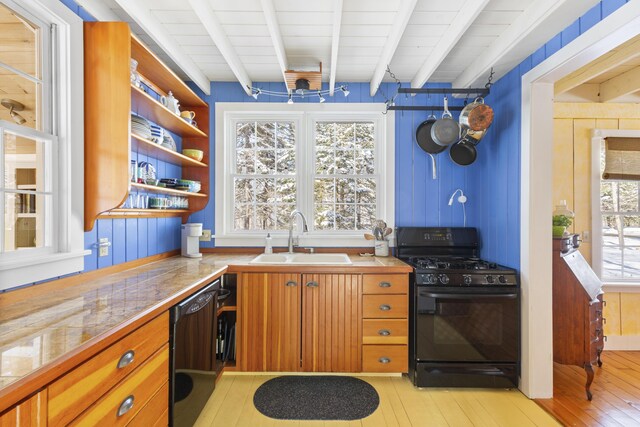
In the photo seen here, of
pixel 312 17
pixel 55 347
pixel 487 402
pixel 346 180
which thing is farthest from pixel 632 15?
pixel 55 347

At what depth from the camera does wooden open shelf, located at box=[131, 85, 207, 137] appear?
75.7 inches

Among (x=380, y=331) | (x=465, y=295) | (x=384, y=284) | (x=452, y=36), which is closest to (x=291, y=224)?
(x=384, y=284)

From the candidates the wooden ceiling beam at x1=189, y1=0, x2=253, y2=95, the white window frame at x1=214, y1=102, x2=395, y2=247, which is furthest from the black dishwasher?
the wooden ceiling beam at x1=189, y1=0, x2=253, y2=95

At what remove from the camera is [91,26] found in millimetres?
1753

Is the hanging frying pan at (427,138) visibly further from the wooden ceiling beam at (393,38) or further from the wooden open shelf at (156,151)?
the wooden open shelf at (156,151)

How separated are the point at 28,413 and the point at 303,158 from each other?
8.46 ft

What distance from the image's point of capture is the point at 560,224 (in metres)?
2.53

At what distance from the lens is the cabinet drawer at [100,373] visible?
0.88 m

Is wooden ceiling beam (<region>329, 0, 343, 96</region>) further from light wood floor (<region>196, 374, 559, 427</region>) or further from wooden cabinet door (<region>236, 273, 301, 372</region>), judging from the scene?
light wood floor (<region>196, 374, 559, 427</region>)

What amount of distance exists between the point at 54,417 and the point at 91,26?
189 cm

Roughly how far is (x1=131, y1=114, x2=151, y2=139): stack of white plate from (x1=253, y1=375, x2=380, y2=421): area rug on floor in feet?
6.23

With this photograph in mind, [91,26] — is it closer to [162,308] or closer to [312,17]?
[312,17]

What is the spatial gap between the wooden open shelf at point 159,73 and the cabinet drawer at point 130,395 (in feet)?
5.39

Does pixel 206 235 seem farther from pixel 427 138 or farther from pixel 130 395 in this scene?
pixel 427 138
